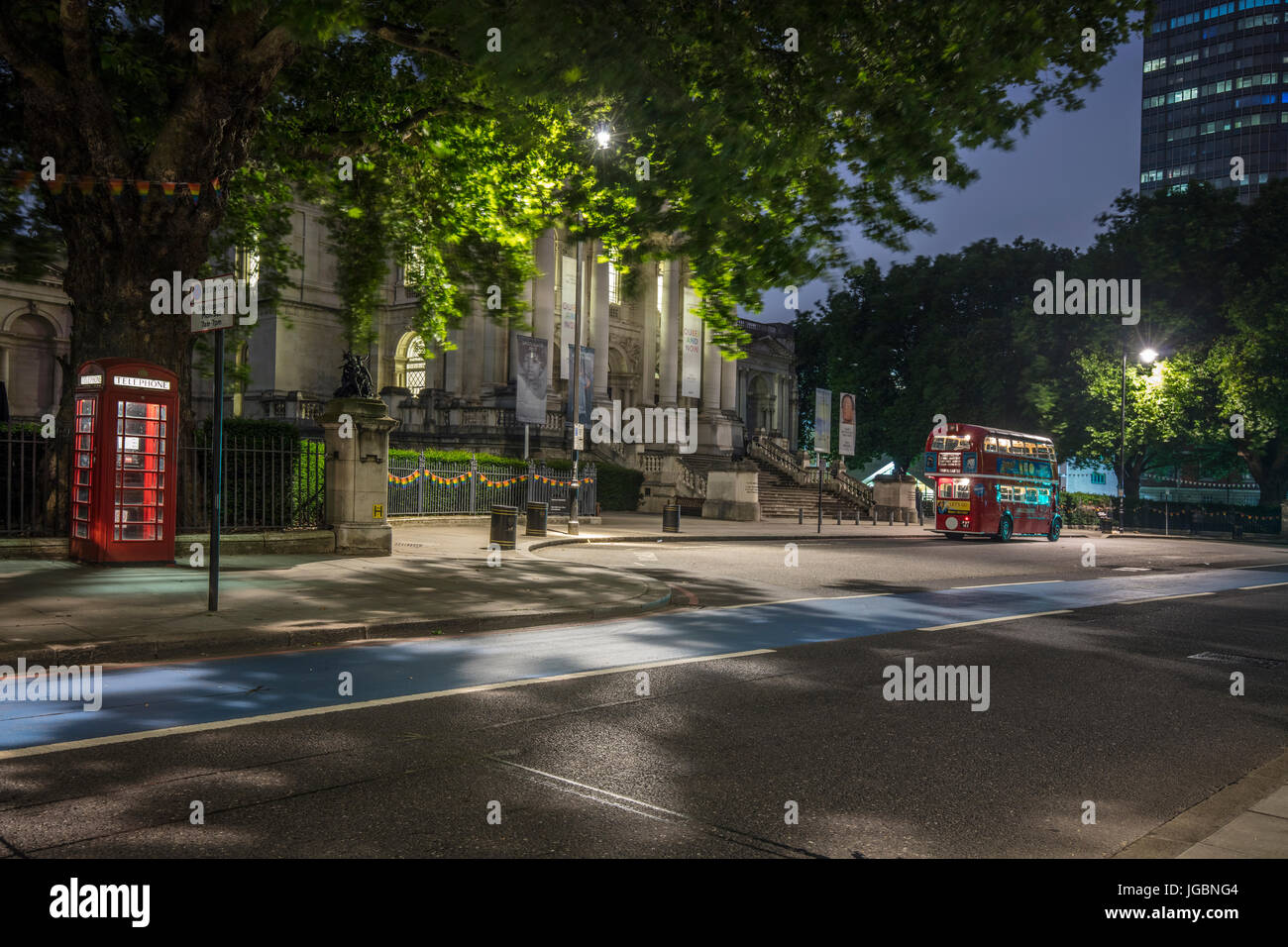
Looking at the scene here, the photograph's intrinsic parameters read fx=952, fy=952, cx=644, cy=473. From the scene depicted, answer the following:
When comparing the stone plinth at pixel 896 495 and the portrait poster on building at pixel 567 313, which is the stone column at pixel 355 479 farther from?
the stone plinth at pixel 896 495

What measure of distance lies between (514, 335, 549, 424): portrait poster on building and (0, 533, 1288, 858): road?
20.2m

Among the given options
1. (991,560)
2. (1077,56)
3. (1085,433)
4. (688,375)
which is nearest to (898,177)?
(1077,56)

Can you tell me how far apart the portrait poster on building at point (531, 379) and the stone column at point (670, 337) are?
2402 centimetres

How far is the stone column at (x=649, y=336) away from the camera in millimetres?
55625

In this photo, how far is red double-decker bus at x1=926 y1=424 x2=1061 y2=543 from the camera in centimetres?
3397

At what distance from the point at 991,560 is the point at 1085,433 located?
106 feet

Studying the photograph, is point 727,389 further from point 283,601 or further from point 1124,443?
point 283,601

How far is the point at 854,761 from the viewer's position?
18.7 ft

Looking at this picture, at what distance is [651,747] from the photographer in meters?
5.93

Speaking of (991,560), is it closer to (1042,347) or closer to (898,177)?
(898,177)

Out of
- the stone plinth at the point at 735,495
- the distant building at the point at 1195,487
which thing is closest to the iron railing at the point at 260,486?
the stone plinth at the point at 735,495

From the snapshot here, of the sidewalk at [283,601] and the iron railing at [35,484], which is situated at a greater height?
the iron railing at [35,484]

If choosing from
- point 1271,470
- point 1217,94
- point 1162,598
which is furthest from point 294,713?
point 1217,94

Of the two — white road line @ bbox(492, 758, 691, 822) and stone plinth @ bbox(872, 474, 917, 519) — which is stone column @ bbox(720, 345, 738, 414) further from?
white road line @ bbox(492, 758, 691, 822)
